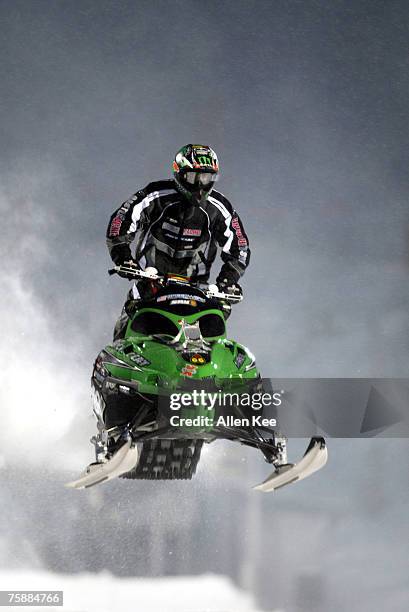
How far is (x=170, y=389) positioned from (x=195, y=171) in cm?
356

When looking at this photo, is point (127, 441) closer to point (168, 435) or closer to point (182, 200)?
point (168, 435)

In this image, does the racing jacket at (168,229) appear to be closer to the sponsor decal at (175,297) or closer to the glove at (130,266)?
the glove at (130,266)

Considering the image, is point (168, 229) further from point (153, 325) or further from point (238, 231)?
point (153, 325)

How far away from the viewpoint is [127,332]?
43.7 ft

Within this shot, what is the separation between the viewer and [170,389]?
469 inches

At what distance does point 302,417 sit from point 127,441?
2.21 metres

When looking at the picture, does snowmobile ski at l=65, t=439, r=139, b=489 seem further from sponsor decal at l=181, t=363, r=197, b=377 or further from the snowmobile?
sponsor decal at l=181, t=363, r=197, b=377

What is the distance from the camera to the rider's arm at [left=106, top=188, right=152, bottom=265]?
14492 mm

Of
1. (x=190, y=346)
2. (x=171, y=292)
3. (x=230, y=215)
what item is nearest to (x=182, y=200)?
(x=230, y=215)

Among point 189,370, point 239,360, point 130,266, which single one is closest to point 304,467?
point 239,360

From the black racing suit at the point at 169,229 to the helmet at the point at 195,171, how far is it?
0.21 meters

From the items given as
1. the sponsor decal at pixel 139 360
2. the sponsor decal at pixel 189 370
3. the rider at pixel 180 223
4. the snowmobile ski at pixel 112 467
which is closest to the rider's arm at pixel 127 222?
the rider at pixel 180 223

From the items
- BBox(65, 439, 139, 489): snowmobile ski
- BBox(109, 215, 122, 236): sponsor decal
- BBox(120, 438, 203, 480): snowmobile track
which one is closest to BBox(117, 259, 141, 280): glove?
BBox(109, 215, 122, 236): sponsor decal

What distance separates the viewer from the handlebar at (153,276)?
44.0 ft
